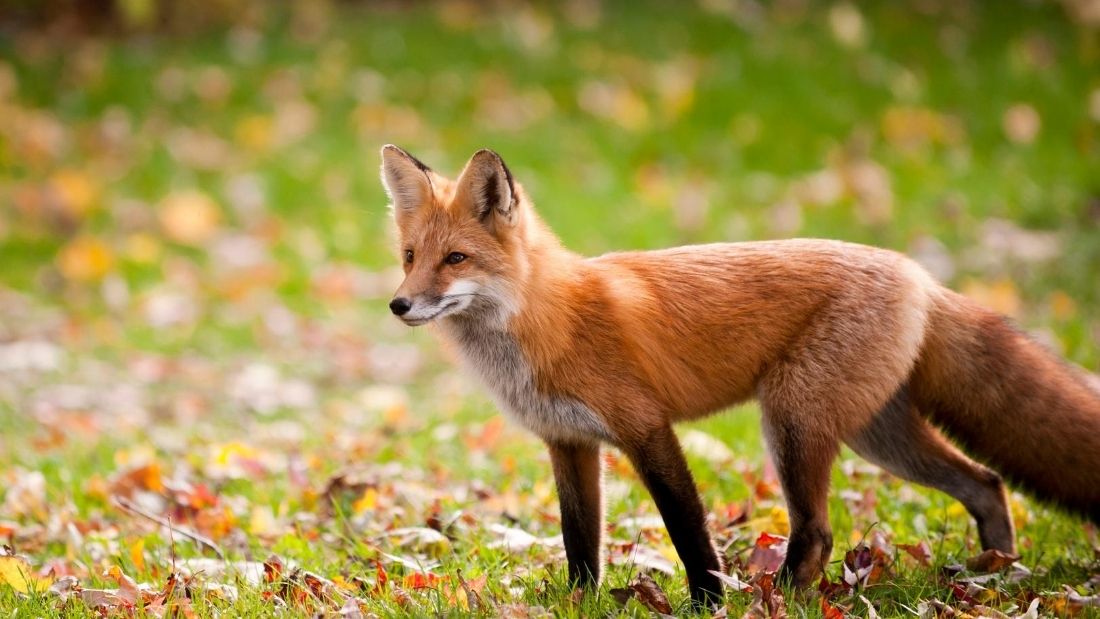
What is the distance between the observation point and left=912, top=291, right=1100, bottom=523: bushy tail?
405 centimetres

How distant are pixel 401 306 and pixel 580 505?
40.1 inches

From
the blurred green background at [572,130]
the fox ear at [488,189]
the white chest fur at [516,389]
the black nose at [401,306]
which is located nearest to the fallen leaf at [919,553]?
the white chest fur at [516,389]

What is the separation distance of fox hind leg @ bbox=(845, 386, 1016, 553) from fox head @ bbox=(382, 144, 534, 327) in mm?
1462

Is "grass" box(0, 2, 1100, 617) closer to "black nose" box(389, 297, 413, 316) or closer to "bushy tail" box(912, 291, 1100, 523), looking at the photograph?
"bushy tail" box(912, 291, 1100, 523)

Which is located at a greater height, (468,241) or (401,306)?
(468,241)

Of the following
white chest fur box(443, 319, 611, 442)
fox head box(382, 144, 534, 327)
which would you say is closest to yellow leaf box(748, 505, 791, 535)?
white chest fur box(443, 319, 611, 442)

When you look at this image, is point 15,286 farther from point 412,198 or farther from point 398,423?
point 412,198

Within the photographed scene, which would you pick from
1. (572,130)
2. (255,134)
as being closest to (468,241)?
(572,130)

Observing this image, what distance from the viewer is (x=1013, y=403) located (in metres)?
4.12

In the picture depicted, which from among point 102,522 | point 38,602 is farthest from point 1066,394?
point 102,522

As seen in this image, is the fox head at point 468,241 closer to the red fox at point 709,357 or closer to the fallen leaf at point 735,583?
the red fox at point 709,357

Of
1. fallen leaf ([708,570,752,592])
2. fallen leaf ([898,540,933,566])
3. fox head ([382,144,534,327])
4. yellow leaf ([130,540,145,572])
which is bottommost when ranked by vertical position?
yellow leaf ([130,540,145,572])

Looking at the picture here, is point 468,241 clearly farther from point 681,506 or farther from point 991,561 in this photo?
point 991,561

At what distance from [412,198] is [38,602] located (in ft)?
6.15
